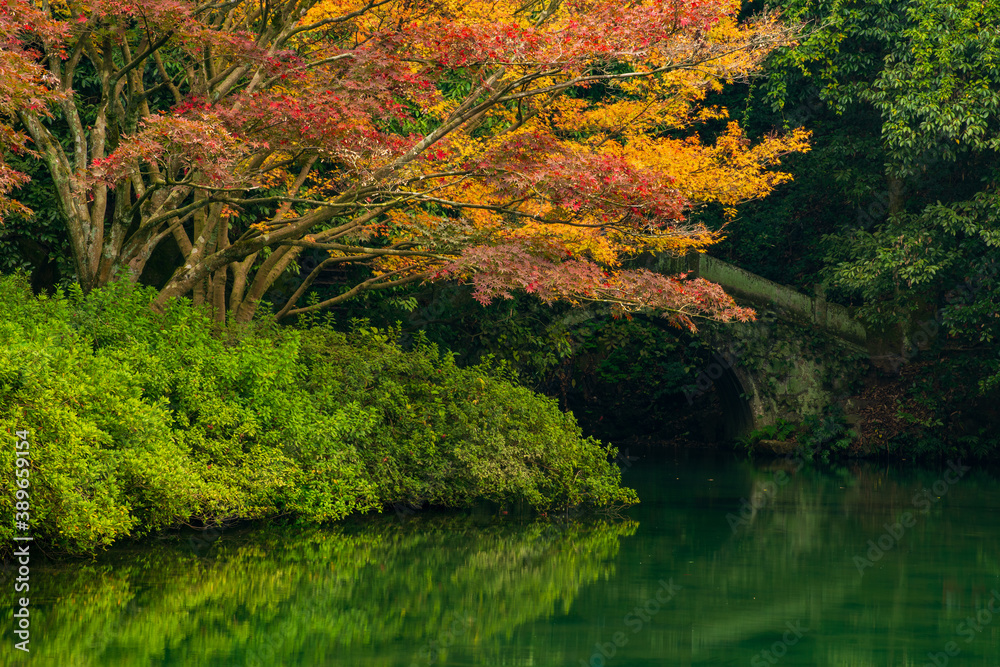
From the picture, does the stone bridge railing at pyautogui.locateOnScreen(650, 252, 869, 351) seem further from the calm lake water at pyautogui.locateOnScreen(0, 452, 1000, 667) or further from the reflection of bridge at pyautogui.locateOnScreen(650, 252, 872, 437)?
the calm lake water at pyautogui.locateOnScreen(0, 452, 1000, 667)

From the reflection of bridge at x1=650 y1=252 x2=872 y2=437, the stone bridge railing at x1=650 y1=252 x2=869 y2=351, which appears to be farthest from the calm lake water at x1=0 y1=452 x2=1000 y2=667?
the reflection of bridge at x1=650 y1=252 x2=872 y2=437

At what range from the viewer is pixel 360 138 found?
10.4 metres

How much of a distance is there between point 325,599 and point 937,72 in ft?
45.1

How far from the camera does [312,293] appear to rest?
1412 centimetres

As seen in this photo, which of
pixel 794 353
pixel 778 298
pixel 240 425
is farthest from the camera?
pixel 794 353

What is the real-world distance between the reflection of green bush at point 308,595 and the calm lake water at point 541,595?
23 mm

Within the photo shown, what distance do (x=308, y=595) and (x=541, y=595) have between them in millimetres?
1485

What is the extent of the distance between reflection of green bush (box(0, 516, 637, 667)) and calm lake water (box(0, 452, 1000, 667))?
0.07ft

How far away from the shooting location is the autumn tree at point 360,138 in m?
10.2

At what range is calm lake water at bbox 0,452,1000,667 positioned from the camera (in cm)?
607

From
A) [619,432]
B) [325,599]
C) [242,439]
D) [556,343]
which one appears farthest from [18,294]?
[619,432]

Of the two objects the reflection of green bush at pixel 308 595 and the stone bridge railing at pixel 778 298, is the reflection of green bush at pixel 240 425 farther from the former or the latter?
the stone bridge railing at pixel 778 298

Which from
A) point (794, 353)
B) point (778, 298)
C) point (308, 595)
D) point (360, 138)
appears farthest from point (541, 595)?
point (794, 353)

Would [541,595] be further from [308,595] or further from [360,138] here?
[360,138]
